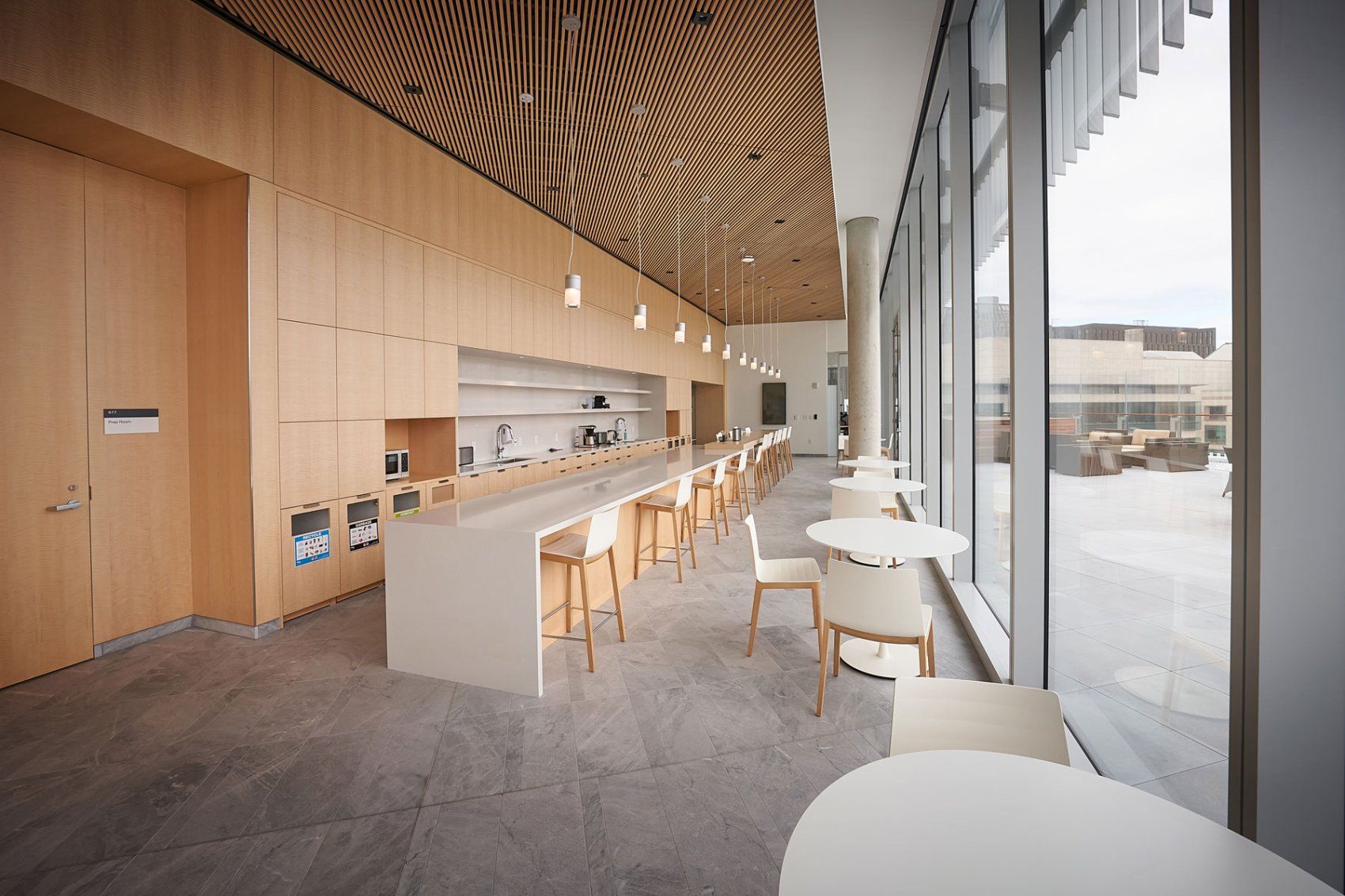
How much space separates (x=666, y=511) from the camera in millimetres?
4789

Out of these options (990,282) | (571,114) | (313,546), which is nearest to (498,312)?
(571,114)

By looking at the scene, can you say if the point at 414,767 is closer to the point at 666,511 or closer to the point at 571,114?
the point at 666,511

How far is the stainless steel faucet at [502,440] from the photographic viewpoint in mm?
6617

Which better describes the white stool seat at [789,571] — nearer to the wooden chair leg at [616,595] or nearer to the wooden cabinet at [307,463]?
the wooden chair leg at [616,595]

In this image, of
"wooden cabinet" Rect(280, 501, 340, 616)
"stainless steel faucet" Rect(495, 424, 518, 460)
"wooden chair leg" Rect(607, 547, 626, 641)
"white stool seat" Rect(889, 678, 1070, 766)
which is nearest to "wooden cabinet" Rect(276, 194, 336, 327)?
"wooden cabinet" Rect(280, 501, 340, 616)

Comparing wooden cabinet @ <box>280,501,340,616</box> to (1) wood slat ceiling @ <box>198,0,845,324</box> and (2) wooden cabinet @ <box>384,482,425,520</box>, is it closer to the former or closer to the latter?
(2) wooden cabinet @ <box>384,482,425,520</box>

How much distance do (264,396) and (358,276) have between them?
1.14 m

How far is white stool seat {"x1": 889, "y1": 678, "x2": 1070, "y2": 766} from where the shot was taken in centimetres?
131

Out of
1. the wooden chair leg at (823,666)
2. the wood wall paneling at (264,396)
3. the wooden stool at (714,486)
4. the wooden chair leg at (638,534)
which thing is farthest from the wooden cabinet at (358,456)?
the wooden chair leg at (823,666)

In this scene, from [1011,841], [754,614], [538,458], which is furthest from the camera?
[538,458]

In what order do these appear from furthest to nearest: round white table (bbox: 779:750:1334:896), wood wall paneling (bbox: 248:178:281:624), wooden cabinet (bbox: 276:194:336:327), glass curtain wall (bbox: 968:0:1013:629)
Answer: wooden cabinet (bbox: 276:194:336:327) → wood wall paneling (bbox: 248:178:281:624) → glass curtain wall (bbox: 968:0:1013:629) → round white table (bbox: 779:750:1334:896)

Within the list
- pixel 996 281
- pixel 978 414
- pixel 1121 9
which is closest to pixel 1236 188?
pixel 1121 9

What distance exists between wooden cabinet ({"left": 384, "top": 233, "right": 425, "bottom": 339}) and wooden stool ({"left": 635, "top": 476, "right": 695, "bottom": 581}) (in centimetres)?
229

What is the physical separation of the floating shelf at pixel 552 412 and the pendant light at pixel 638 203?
1.67m
